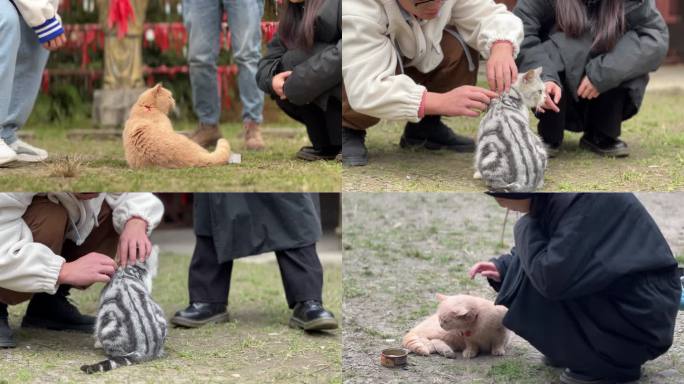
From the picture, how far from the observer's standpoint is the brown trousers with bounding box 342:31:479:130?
9.07 ft

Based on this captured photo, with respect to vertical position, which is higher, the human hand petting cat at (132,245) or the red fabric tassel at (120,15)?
the red fabric tassel at (120,15)

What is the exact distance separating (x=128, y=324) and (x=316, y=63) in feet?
3.25

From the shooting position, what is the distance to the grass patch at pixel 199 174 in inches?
104

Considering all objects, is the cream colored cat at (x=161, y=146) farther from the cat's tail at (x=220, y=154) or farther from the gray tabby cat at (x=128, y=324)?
the gray tabby cat at (x=128, y=324)

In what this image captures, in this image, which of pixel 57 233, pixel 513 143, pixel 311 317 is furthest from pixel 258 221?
pixel 513 143

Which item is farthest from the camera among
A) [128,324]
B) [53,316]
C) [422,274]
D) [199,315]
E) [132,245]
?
[422,274]

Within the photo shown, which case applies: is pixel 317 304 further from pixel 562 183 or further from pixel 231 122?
pixel 562 183

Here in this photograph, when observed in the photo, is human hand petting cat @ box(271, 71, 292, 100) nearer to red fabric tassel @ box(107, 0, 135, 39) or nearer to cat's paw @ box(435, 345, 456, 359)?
cat's paw @ box(435, 345, 456, 359)

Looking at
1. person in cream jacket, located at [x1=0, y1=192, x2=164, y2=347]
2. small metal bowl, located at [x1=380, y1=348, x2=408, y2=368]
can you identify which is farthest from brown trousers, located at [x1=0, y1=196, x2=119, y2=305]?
small metal bowl, located at [x1=380, y1=348, x2=408, y2=368]

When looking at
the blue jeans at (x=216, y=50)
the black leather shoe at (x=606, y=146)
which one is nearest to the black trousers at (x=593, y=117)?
the black leather shoe at (x=606, y=146)

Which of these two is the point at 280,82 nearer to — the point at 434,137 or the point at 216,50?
the point at 216,50

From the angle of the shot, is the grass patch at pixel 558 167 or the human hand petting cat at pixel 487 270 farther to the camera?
the human hand petting cat at pixel 487 270

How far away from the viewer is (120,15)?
12.2 feet

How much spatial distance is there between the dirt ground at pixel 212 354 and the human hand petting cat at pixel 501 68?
1008 millimetres
